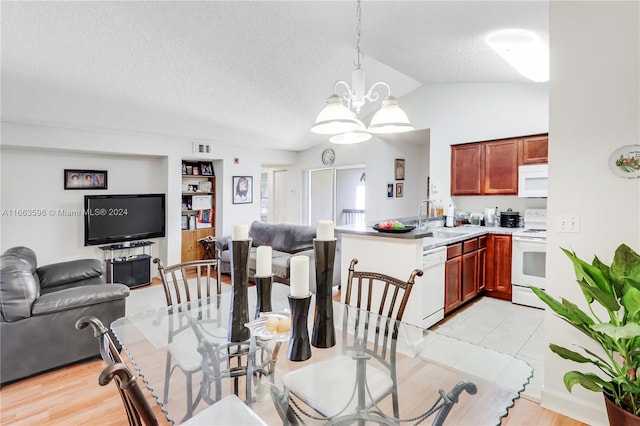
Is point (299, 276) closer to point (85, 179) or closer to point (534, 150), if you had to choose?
point (534, 150)

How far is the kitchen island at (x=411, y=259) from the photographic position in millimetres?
2926

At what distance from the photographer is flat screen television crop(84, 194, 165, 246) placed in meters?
4.73

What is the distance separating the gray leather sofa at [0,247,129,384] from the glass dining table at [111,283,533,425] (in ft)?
2.67

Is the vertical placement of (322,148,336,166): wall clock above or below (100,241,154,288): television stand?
above

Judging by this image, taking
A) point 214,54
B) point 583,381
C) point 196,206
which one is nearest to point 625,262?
point 583,381

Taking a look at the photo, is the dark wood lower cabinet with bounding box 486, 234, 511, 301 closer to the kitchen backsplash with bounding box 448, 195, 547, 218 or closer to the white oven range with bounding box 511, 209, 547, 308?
the white oven range with bounding box 511, 209, 547, 308

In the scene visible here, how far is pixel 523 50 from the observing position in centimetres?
321

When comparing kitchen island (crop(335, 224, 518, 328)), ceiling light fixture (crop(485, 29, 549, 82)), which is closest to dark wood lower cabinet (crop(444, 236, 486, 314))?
kitchen island (crop(335, 224, 518, 328))

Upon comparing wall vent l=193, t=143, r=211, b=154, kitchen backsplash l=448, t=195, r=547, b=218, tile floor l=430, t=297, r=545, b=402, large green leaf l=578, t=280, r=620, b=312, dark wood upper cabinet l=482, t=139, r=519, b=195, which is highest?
wall vent l=193, t=143, r=211, b=154

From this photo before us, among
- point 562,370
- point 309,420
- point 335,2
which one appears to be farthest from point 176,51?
point 562,370

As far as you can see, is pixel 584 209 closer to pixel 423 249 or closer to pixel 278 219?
pixel 423 249

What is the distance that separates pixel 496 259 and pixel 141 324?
4.09 m

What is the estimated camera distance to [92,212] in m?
4.73

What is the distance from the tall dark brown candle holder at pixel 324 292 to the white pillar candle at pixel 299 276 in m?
0.12
